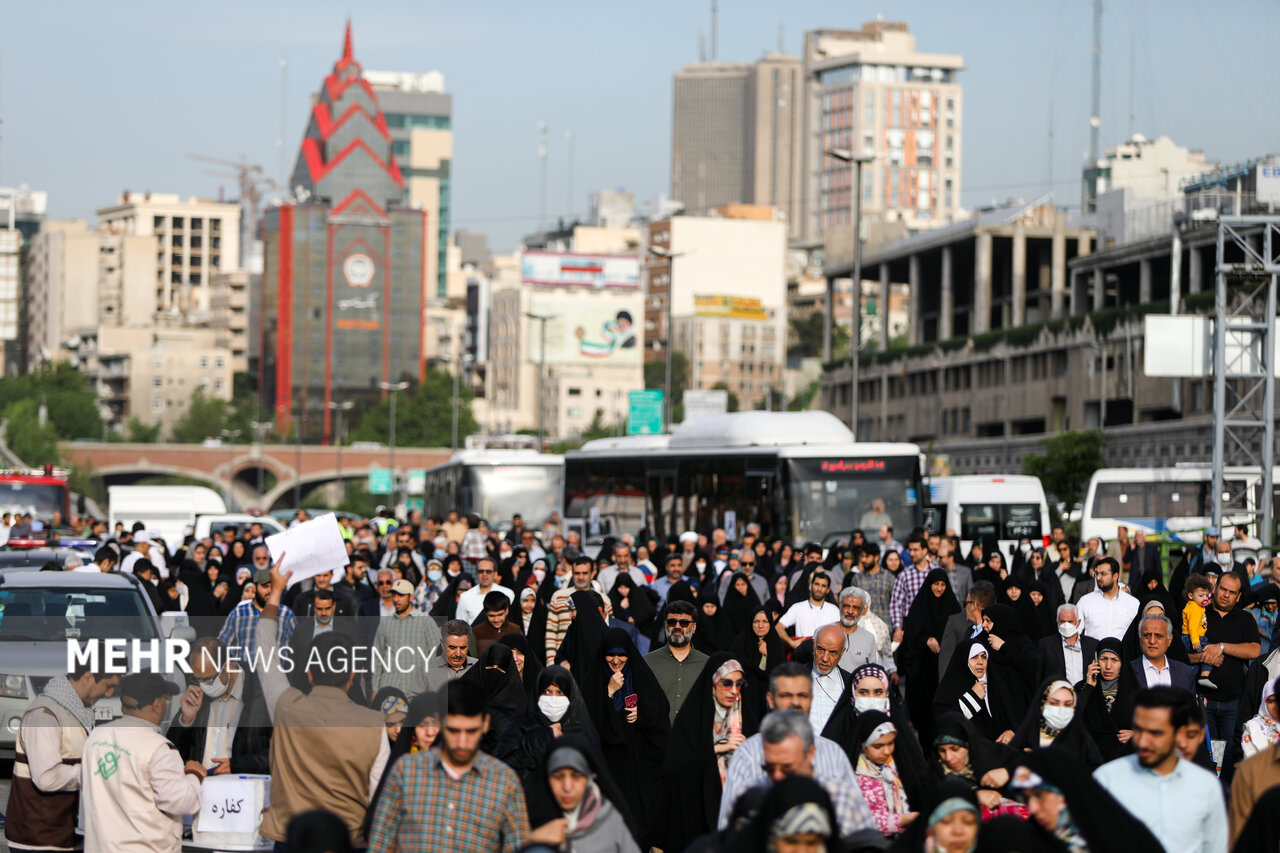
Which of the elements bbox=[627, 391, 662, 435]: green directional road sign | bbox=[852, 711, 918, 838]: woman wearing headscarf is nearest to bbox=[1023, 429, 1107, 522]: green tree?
bbox=[627, 391, 662, 435]: green directional road sign

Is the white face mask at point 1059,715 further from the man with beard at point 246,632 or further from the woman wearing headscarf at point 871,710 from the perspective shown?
the man with beard at point 246,632

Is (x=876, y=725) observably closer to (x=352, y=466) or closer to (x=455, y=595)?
(x=455, y=595)

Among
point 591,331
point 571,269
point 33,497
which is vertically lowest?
point 33,497

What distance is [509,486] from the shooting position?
3975 cm

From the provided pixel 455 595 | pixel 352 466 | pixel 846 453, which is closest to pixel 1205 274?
pixel 846 453

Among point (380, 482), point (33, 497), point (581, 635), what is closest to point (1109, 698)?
point (581, 635)

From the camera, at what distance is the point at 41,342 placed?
19812 cm

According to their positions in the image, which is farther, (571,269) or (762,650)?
(571,269)

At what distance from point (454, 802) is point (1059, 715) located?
126 inches

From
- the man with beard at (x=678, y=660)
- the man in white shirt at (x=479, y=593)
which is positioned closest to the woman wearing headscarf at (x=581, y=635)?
the man with beard at (x=678, y=660)

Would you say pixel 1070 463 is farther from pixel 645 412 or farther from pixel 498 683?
pixel 498 683

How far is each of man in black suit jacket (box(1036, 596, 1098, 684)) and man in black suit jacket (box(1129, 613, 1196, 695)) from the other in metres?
0.50

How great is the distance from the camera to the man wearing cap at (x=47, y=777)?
8477mm

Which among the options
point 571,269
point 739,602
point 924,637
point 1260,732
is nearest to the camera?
point 1260,732
